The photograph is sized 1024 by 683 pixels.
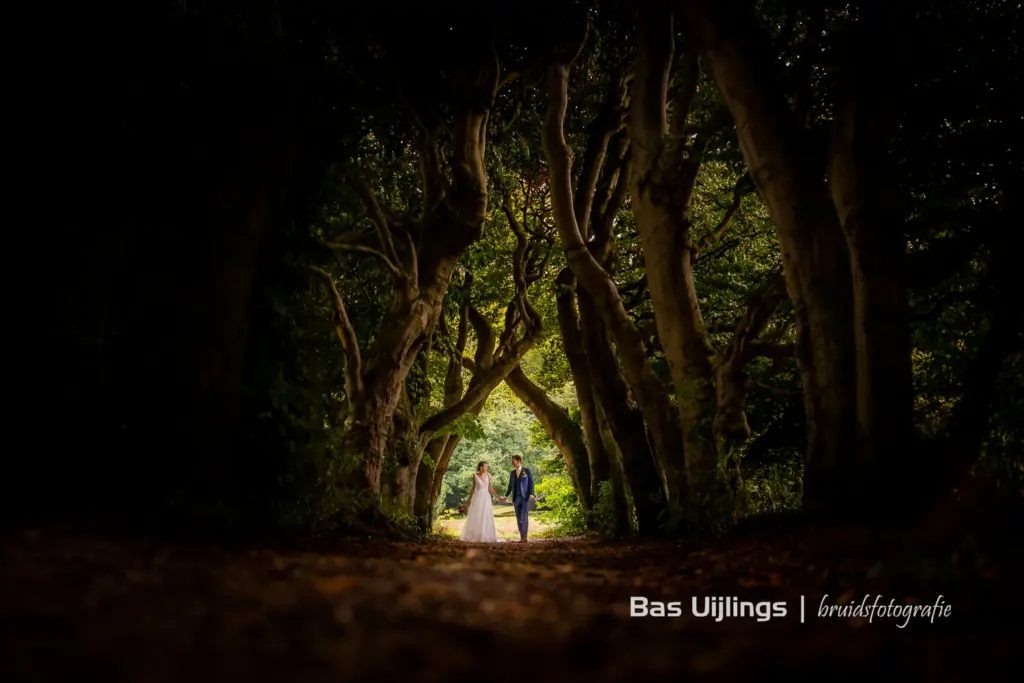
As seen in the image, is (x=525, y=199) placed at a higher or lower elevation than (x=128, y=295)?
higher

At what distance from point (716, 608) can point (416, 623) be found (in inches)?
60.9

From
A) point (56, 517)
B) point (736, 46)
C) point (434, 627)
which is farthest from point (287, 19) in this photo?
point (434, 627)

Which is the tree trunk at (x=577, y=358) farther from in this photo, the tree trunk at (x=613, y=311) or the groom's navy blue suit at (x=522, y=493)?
the tree trunk at (x=613, y=311)

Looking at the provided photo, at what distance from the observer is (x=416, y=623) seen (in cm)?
220

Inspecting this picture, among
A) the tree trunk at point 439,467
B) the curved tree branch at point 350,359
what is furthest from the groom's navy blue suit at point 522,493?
the curved tree branch at point 350,359

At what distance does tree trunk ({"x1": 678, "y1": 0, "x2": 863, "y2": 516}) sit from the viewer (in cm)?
640

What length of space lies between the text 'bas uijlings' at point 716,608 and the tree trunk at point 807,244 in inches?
127

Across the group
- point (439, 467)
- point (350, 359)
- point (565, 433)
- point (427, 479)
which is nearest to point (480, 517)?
point (565, 433)

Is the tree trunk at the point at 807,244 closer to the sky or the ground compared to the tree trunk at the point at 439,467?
closer to the sky

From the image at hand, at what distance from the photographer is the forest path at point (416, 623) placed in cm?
175

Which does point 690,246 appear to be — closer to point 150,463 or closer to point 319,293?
point 319,293

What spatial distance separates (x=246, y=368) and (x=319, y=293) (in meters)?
2.22

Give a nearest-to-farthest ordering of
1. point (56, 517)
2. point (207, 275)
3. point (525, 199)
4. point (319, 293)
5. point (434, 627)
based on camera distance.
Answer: point (434, 627), point (56, 517), point (207, 275), point (319, 293), point (525, 199)

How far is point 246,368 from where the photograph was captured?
19.4 ft
